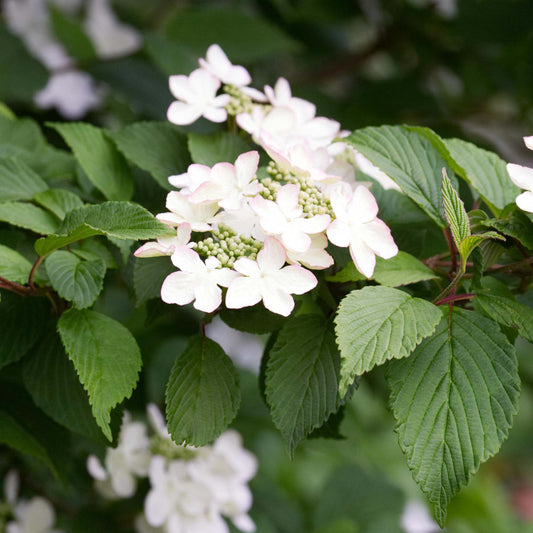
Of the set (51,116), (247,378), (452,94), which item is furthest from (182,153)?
(452,94)

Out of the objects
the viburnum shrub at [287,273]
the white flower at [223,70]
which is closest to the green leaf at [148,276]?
the viburnum shrub at [287,273]

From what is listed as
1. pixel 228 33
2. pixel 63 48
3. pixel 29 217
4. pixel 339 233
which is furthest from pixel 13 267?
pixel 63 48

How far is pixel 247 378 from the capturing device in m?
1.09

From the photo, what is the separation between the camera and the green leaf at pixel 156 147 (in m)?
0.66

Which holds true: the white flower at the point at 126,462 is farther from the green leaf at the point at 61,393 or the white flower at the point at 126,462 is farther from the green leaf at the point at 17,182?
the green leaf at the point at 17,182

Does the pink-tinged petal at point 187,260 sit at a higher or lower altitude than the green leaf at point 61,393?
higher

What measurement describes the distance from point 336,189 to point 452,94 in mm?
Result: 1246

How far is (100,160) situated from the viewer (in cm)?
68

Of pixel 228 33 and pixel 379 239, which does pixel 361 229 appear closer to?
pixel 379 239

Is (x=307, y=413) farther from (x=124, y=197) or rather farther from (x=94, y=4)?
(x=94, y=4)

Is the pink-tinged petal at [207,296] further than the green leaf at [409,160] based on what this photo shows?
No

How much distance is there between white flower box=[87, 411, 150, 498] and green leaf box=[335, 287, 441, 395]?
16.1 inches

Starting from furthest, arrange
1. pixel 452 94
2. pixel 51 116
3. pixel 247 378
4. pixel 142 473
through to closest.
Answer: pixel 452 94 → pixel 51 116 → pixel 247 378 → pixel 142 473

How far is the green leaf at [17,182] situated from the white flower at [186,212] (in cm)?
18
